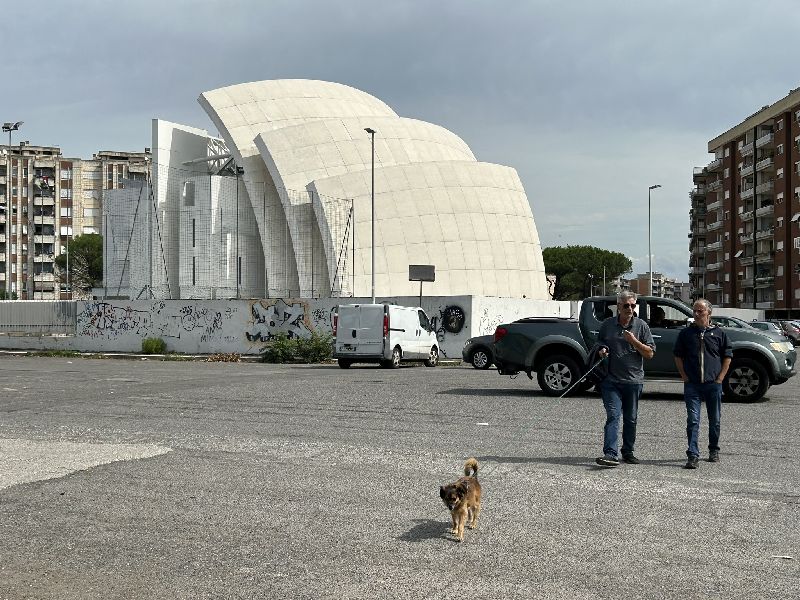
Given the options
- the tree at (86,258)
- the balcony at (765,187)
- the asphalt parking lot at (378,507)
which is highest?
the balcony at (765,187)

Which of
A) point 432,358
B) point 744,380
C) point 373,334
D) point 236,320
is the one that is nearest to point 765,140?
point 236,320

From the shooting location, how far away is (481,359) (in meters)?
26.3

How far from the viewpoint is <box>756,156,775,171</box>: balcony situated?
81.8 metres

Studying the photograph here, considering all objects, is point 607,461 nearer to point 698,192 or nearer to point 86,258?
point 86,258

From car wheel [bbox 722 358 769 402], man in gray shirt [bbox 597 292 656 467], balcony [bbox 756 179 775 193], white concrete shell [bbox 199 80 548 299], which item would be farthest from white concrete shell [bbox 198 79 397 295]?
balcony [bbox 756 179 775 193]

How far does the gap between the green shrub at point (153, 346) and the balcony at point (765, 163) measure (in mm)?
64715

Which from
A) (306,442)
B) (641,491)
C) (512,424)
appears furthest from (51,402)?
(641,491)

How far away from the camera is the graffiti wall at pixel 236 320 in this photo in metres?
32.9

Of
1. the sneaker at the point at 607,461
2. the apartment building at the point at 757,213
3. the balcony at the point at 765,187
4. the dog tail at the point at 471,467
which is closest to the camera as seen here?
the dog tail at the point at 471,467

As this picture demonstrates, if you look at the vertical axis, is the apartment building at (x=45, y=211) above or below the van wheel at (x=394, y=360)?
above

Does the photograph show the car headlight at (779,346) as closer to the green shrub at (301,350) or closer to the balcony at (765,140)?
the green shrub at (301,350)

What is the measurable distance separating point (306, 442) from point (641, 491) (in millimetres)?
4075

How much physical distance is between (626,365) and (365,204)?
1453 inches

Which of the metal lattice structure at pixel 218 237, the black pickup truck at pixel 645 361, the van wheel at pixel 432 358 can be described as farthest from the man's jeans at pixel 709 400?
the metal lattice structure at pixel 218 237
